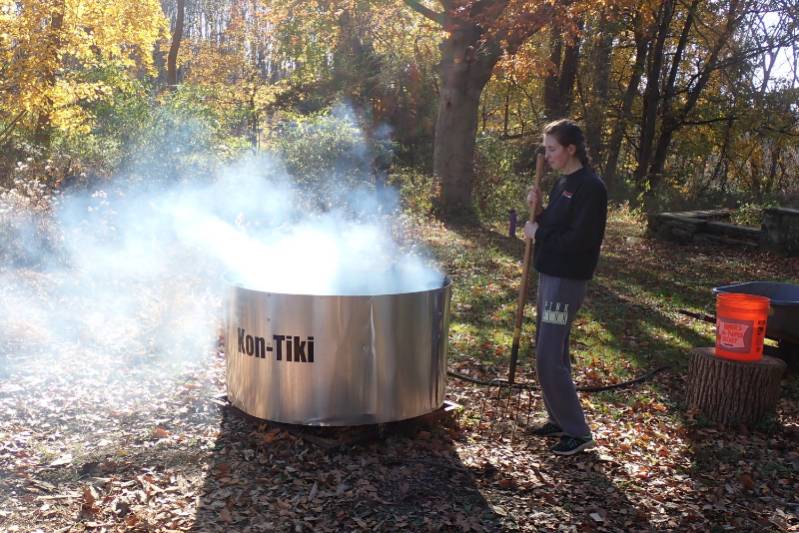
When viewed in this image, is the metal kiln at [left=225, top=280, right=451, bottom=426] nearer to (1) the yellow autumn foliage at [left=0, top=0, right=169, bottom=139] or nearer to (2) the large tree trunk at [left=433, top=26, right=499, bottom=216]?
(1) the yellow autumn foliage at [left=0, top=0, right=169, bottom=139]

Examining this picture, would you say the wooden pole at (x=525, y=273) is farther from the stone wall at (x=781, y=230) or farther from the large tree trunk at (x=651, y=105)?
the large tree trunk at (x=651, y=105)

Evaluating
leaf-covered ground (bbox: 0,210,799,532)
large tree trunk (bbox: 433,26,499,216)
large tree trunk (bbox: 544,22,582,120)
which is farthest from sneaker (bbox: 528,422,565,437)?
large tree trunk (bbox: 544,22,582,120)

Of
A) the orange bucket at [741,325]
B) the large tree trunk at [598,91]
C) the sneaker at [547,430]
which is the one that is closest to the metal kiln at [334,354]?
the sneaker at [547,430]

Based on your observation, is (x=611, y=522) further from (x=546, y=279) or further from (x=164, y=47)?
(x=164, y=47)

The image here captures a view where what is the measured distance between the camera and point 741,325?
4.75 metres

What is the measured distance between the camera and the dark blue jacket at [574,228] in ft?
12.9

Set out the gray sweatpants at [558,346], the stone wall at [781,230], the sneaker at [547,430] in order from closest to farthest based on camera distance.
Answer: the gray sweatpants at [558,346] < the sneaker at [547,430] < the stone wall at [781,230]

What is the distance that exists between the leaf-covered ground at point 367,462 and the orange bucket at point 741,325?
47 cm

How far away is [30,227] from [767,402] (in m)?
7.51

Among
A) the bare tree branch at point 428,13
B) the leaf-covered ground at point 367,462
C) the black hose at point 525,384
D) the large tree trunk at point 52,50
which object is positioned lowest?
the leaf-covered ground at point 367,462

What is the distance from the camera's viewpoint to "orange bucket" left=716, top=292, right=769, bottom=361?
15.4 ft

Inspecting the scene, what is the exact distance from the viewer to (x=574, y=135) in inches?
157

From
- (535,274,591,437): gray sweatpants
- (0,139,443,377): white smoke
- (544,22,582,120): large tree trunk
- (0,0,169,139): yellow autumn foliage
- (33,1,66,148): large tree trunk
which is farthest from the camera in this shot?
(544,22,582,120): large tree trunk

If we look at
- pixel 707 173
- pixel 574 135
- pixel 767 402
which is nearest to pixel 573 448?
pixel 767 402
